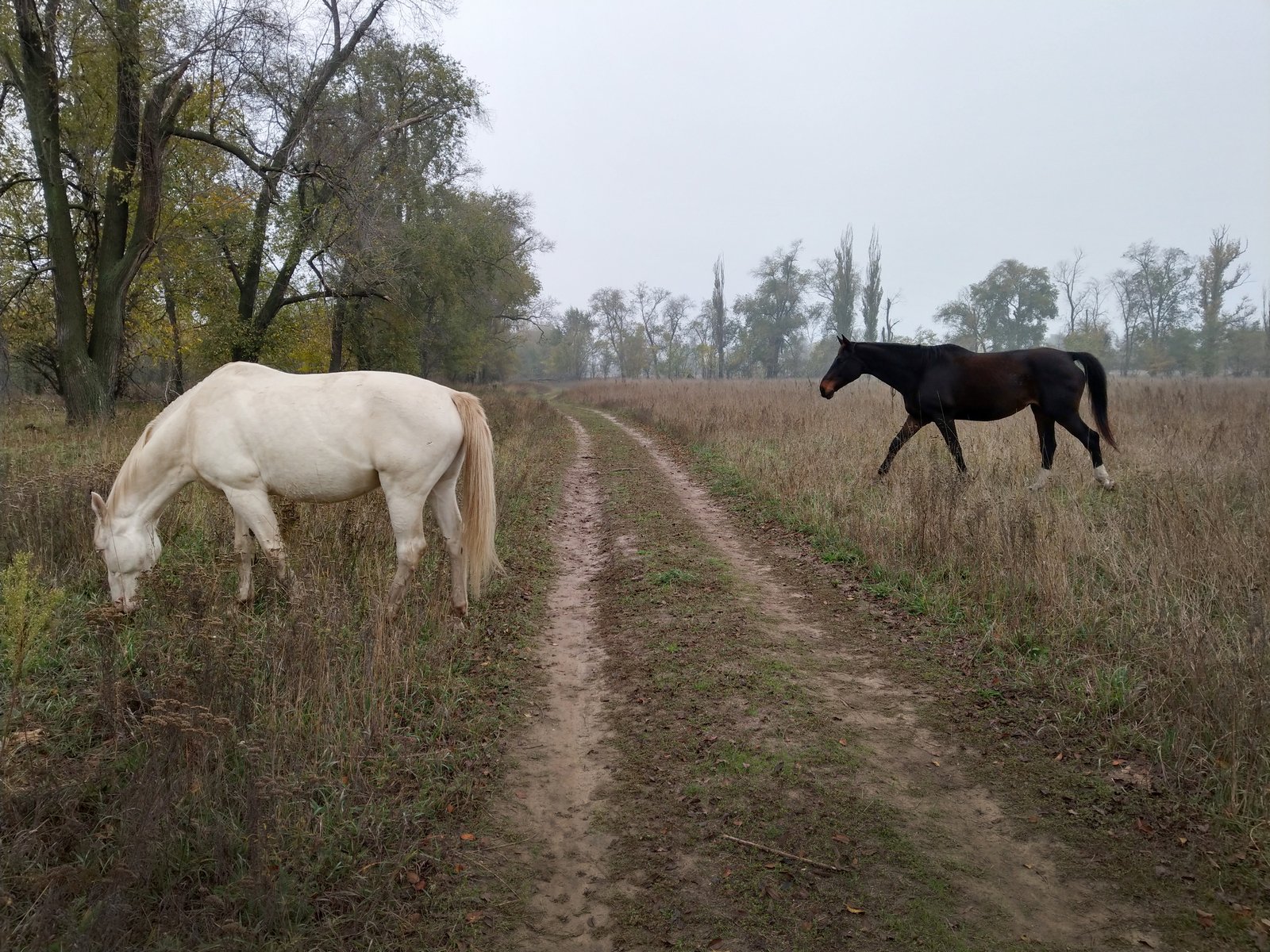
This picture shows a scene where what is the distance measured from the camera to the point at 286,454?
15.6ft

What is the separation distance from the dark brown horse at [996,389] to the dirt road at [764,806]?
464 cm

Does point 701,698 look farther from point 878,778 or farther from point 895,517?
point 895,517

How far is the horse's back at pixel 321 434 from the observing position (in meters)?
4.76

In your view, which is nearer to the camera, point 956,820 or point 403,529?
point 956,820

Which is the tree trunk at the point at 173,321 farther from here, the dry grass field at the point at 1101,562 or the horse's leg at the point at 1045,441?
the horse's leg at the point at 1045,441

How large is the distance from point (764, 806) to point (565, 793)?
3.02ft

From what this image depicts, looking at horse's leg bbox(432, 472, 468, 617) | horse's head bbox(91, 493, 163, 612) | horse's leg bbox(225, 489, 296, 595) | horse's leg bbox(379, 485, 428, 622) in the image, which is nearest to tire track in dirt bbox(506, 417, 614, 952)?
horse's leg bbox(432, 472, 468, 617)

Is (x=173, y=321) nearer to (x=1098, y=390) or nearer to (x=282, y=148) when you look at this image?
(x=282, y=148)

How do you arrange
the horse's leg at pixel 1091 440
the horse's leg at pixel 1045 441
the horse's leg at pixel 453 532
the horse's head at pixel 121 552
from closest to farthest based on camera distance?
the horse's head at pixel 121 552, the horse's leg at pixel 453 532, the horse's leg at pixel 1091 440, the horse's leg at pixel 1045 441

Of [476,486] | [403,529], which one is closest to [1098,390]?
[476,486]

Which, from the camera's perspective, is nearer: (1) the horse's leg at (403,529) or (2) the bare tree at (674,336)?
(1) the horse's leg at (403,529)

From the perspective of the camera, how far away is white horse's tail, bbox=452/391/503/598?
16.4ft

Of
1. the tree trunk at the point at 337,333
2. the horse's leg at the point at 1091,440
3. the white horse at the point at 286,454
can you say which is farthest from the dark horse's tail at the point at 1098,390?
the tree trunk at the point at 337,333

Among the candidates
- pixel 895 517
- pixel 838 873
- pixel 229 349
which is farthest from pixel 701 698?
pixel 229 349
